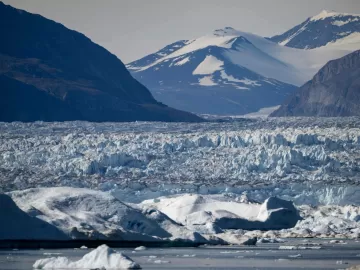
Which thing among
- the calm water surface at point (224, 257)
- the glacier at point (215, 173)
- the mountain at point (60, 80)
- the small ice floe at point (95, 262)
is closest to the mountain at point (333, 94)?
the mountain at point (60, 80)

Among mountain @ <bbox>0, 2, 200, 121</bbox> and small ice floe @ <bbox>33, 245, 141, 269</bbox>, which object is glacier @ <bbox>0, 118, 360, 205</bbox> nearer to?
small ice floe @ <bbox>33, 245, 141, 269</bbox>

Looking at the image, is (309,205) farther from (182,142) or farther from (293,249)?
(293,249)

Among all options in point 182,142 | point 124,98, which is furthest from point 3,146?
point 124,98

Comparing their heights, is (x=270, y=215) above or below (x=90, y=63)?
below

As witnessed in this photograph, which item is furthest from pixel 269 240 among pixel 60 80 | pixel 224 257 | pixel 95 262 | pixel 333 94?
pixel 333 94

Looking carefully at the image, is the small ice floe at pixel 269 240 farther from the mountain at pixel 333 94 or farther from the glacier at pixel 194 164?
Answer: the mountain at pixel 333 94
